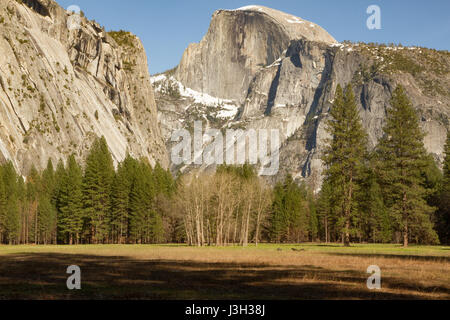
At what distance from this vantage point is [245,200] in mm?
71000

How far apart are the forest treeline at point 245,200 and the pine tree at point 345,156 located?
0.12 meters

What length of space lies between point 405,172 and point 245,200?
2842 centimetres

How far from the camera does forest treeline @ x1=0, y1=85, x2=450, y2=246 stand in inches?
1903

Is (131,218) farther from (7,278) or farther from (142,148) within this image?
(142,148)

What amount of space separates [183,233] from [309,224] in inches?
1234

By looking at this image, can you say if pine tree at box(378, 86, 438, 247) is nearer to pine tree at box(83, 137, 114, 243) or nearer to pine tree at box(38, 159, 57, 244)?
pine tree at box(83, 137, 114, 243)

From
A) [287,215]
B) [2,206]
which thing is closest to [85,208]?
[2,206]

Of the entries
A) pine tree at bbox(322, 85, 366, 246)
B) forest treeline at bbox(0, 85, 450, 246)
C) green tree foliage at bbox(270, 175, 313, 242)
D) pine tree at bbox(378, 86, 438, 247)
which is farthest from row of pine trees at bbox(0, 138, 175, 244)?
pine tree at bbox(378, 86, 438, 247)

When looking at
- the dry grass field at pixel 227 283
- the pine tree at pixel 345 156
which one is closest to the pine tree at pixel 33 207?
the pine tree at pixel 345 156

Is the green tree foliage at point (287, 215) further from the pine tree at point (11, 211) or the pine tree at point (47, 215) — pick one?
the pine tree at point (11, 211)

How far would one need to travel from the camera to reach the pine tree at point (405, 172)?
45.8m

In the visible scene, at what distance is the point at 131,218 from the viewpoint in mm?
81625
